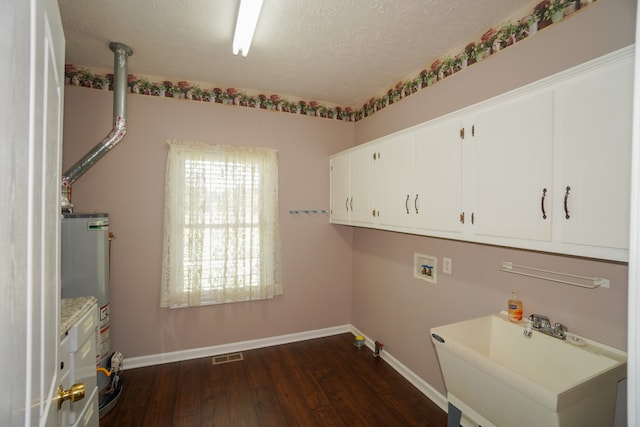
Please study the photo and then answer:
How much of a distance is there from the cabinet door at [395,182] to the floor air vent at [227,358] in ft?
6.77

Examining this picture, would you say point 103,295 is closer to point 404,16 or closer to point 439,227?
point 439,227

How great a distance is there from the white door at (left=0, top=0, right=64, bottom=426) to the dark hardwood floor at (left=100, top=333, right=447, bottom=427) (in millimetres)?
1934

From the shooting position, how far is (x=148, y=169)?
2896 mm

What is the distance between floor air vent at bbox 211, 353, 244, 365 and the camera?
300cm

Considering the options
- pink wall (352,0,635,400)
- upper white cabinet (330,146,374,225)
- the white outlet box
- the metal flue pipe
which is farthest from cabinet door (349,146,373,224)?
the metal flue pipe

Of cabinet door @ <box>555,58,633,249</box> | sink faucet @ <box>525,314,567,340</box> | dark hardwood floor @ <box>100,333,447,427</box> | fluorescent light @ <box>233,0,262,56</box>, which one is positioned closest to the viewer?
cabinet door @ <box>555,58,633,249</box>

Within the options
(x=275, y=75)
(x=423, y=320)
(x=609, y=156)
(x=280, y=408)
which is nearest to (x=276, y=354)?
(x=280, y=408)

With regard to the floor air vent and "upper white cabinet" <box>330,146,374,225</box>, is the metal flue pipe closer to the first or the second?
the floor air vent

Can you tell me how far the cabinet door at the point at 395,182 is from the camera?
2.29 meters

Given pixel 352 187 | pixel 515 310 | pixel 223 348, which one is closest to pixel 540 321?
pixel 515 310

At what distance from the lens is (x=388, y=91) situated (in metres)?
3.13

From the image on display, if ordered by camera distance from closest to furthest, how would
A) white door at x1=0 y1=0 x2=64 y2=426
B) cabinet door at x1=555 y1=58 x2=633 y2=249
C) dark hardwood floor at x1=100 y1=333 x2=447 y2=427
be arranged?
1. white door at x1=0 y1=0 x2=64 y2=426
2. cabinet door at x1=555 y1=58 x2=633 y2=249
3. dark hardwood floor at x1=100 y1=333 x2=447 y2=427

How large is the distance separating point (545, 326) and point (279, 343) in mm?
2618

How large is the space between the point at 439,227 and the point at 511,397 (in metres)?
1.02
